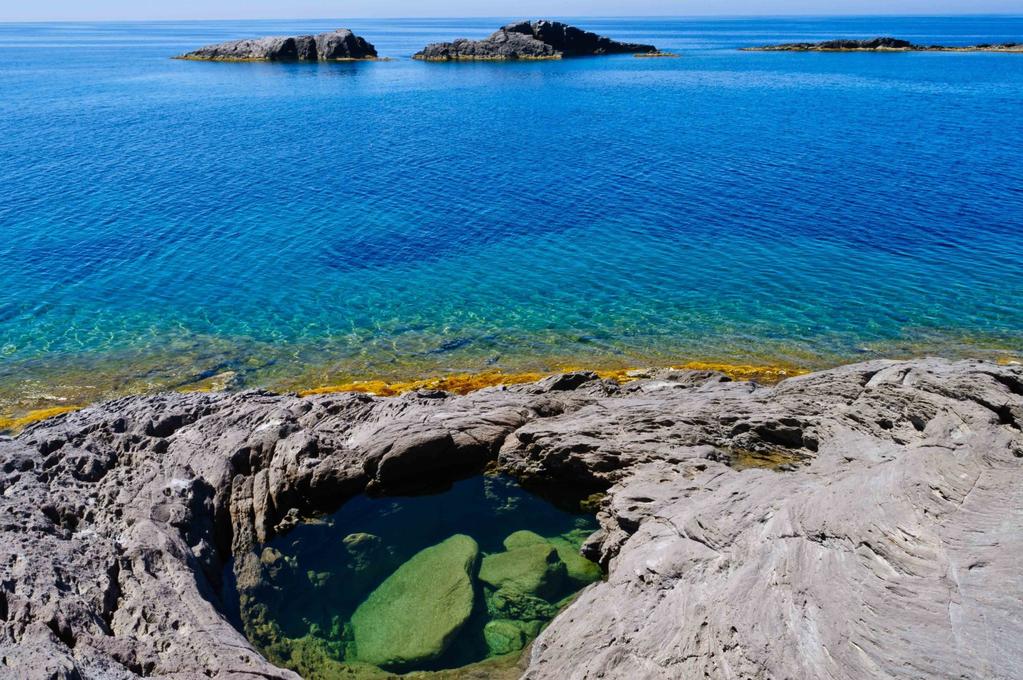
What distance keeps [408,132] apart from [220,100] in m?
42.8

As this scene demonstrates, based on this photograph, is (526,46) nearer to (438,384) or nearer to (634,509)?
(438,384)

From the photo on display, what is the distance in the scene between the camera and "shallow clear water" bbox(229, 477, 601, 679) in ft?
62.4

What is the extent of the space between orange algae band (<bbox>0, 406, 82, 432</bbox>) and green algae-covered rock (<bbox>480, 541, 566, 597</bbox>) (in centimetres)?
1974

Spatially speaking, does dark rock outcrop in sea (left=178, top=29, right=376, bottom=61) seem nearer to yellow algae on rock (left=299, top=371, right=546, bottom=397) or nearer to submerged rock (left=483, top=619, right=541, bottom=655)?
yellow algae on rock (left=299, top=371, right=546, bottom=397)

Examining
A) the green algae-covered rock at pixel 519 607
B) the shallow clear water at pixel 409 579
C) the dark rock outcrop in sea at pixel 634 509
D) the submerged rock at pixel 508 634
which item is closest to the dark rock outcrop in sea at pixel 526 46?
the dark rock outcrop in sea at pixel 634 509

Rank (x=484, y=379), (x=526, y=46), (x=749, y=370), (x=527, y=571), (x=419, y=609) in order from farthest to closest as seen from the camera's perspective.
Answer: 1. (x=526, y=46)
2. (x=749, y=370)
3. (x=484, y=379)
4. (x=527, y=571)
5. (x=419, y=609)

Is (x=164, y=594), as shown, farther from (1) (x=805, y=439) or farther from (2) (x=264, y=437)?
(1) (x=805, y=439)

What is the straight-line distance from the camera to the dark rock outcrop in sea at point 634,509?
13328 millimetres

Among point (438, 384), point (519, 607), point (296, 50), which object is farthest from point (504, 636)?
point (296, 50)

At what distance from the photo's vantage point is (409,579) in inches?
821

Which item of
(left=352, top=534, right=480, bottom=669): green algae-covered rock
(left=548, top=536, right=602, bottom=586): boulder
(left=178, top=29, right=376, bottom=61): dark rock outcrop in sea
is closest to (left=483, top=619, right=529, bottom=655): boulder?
(left=352, top=534, right=480, bottom=669): green algae-covered rock

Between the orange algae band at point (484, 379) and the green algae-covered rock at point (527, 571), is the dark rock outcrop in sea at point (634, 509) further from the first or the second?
the orange algae band at point (484, 379)

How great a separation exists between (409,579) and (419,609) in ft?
4.10

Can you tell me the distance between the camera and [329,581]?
2111 centimetres
